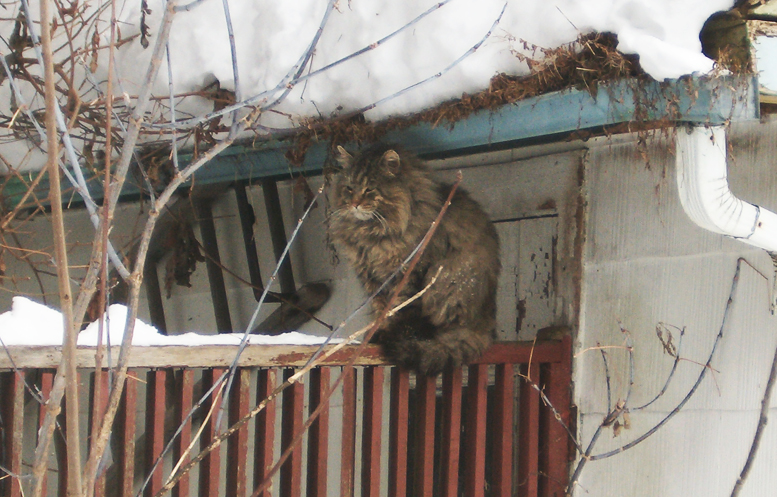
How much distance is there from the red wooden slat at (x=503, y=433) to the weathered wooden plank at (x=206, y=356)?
11 centimetres

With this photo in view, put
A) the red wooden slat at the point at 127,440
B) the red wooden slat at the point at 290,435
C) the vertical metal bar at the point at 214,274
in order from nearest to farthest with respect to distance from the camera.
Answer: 1. the red wooden slat at the point at 127,440
2. the red wooden slat at the point at 290,435
3. the vertical metal bar at the point at 214,274

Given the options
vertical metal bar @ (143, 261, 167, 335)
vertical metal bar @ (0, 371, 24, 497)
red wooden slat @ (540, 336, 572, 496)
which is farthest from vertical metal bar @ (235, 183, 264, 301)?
vertical metal bar @ (0, 371, 24, 497)

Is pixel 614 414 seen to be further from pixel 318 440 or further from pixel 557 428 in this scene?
pixel 318 440

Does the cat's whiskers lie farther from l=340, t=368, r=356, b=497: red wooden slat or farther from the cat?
l=340, t=368, r=356, b=497: red wooden slat

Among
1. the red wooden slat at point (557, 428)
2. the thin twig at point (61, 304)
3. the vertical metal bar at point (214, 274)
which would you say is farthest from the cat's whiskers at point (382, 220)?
the thin twig at point (61, 304)

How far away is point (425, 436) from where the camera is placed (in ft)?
9.21

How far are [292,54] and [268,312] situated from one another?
1825 millimetres

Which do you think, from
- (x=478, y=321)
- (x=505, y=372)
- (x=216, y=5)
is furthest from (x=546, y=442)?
(x=216, y=5)

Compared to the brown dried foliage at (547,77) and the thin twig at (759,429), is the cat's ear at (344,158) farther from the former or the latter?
the thin twig at (759,429)

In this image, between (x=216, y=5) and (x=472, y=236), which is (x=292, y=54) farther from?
(x=472, y=236)

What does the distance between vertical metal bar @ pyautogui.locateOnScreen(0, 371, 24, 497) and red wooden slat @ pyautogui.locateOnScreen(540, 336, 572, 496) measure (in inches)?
79.3

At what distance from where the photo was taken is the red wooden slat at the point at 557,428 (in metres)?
3.06

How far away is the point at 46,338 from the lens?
76.8 inches

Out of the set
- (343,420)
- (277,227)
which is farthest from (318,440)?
(277,227)
